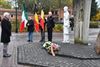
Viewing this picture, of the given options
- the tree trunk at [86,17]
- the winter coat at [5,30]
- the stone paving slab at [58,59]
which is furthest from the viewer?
the tree trunk at [86,17]

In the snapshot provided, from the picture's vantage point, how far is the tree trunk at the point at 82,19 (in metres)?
21.1

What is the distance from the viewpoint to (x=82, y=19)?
70.5 ft

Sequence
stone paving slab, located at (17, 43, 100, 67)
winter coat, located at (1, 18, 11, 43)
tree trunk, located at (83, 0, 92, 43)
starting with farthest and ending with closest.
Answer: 1. tree trunk, located at (83, 0, 92, 43)
2. winter coat, located at (1, 18, 11, 43)
3. stone paving slab, located at (17, 43, 100, 67)

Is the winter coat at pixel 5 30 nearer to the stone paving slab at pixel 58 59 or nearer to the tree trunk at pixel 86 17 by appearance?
the stone paving slab at pixel 58 59

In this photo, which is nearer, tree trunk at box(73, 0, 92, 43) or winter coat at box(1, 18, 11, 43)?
winter coat at box(1, 18, 11, 43)

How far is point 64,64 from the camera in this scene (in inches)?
556

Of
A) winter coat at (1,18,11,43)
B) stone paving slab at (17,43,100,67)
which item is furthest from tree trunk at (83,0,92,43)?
winter coat at (1,18,11,43)

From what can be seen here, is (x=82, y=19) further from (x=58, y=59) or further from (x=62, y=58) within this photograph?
(x=58, y=59)

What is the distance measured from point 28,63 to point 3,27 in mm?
3029

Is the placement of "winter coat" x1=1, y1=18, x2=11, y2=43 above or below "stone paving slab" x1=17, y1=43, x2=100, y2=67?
above

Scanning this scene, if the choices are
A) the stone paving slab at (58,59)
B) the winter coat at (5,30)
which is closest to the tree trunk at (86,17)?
the stone paving slab at (58,59)

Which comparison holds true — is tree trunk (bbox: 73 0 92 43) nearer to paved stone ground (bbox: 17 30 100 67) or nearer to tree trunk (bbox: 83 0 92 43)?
tree trunk (bbox: 83 0 92 43)

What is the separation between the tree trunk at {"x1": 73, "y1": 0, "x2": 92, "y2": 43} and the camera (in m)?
21.1

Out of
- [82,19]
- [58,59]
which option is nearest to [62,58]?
[58,59]
